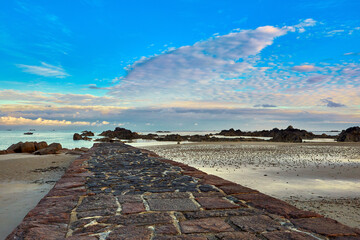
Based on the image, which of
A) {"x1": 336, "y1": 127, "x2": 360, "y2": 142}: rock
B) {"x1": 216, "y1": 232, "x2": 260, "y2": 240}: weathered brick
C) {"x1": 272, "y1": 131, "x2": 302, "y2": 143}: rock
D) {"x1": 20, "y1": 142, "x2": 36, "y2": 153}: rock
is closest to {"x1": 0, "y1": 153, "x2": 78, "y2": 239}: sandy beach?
{"x1": 216, "y1": 232, "x2": 260, "y2": 240}: weathered brick

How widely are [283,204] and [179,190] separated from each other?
1824 mm

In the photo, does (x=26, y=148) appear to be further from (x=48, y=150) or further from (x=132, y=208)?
(x=132, y=208)

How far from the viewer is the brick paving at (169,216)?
271 centimetres

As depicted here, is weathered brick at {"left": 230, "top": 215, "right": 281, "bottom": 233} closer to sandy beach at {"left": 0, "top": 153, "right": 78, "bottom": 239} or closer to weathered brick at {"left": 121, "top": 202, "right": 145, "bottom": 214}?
weathered brick at {"left": 121, "top": 202, "right": 145, "bottom": 214}

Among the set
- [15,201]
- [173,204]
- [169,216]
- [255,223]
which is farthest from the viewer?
[15,201]

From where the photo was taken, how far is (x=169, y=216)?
325cm

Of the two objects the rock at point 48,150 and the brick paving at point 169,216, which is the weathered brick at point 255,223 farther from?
the rock at point 48,150

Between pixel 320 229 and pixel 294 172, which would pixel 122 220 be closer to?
pixel 320 229

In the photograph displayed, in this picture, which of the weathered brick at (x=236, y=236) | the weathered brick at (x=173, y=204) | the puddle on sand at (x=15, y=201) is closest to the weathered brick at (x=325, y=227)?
the weathered brick at (x=236, y=236)

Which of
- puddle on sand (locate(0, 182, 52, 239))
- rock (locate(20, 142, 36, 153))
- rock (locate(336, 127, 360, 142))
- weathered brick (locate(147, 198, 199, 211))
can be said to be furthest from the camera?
rock (locate(336, 127, 360, 142))

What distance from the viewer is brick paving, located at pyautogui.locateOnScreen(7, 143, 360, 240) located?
8.90ft

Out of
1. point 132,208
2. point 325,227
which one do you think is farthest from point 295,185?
point 132,208

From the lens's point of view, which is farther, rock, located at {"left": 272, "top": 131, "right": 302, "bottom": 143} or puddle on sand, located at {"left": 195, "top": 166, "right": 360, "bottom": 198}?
rock, located at {"left": 272, "top": 131, "right": 302, "bottom": 143}

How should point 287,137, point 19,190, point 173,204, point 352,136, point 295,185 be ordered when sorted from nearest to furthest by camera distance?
1. point 173,204
2. point 19,190
3. point 295,185
4. point 352,136
5. point 287,137
